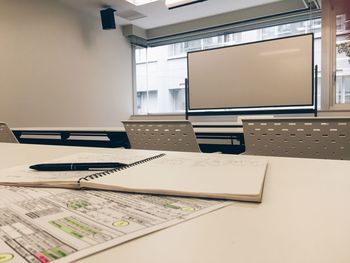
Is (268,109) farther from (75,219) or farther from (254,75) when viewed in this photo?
(75,219)

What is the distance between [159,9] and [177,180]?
4714 millimetres

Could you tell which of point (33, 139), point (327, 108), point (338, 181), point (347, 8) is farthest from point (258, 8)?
point (338, 181)

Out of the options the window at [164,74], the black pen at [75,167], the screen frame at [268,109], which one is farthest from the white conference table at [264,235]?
the window at [164,74]

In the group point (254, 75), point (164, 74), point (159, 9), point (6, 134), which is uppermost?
point (159, 9)

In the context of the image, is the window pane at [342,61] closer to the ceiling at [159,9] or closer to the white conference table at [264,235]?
the ceiling at [159,9]

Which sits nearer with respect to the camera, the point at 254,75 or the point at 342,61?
the point at 342,61

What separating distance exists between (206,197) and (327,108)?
4.24 metres

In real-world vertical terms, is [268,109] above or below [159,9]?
below

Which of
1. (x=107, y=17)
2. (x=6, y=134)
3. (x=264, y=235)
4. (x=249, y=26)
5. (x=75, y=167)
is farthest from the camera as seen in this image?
(x=249, y=26)

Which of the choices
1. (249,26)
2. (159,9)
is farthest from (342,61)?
(159,9)

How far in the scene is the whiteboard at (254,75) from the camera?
3.70 meters

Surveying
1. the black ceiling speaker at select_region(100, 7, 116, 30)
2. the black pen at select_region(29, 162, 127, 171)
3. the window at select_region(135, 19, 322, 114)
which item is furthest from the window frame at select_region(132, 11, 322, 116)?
the black pen at select_region(29, 162, 127, 171)

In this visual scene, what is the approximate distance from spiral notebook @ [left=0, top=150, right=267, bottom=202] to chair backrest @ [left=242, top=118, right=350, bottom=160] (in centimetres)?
90

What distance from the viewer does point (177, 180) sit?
516 millimetres
